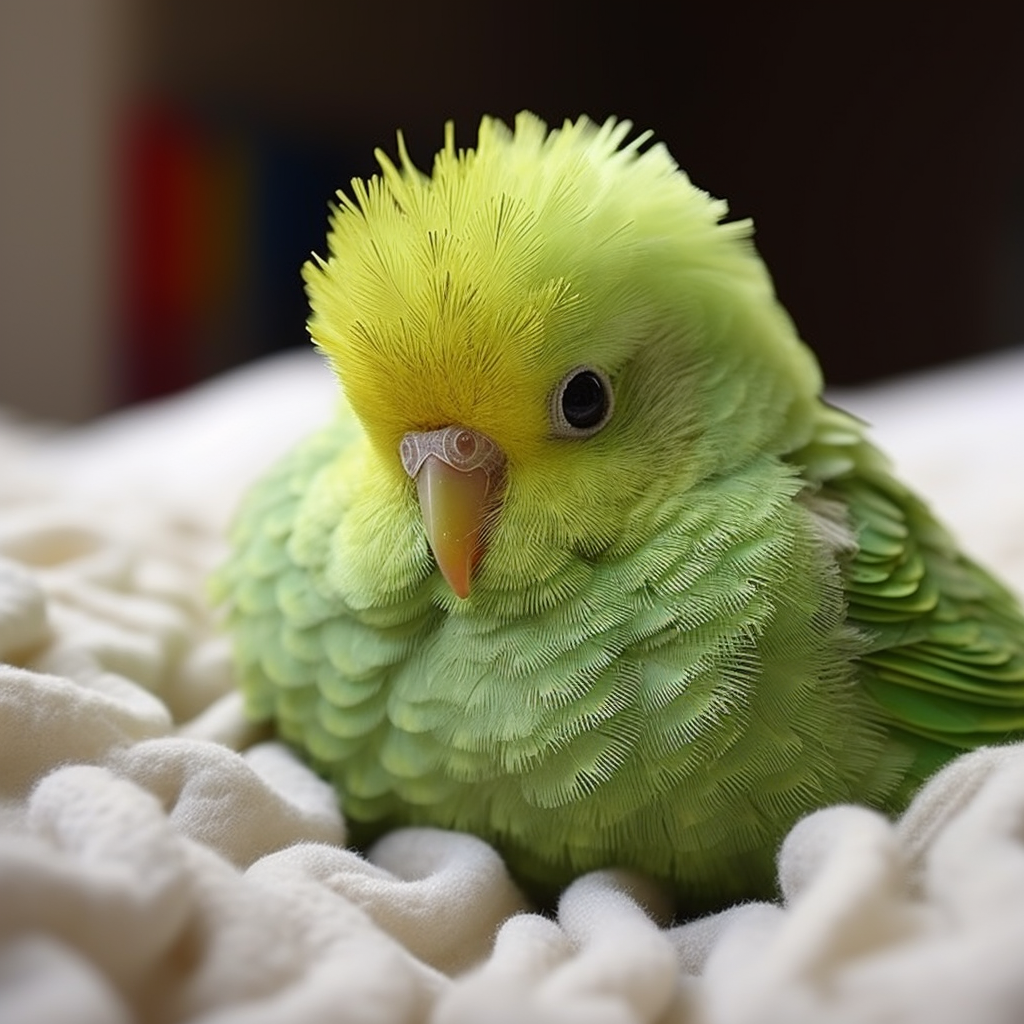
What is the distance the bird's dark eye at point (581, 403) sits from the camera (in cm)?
70

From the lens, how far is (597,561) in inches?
27.6

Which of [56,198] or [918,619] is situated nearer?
[918,619]

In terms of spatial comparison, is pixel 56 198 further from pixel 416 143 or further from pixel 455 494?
pixel 455 494

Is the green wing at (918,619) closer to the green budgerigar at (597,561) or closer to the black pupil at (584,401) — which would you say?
the green budgerigar at (597,561)

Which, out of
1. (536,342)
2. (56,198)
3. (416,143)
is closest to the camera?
(536,342)

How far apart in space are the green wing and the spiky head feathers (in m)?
0.05

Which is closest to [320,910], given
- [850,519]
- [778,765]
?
[778,765]

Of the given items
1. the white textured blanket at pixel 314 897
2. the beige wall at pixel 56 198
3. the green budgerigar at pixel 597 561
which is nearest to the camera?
the white textured blanket at pixel 314 897

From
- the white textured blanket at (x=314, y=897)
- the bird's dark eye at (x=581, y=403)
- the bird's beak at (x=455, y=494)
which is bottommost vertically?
the white textured blanket at (x=314, y=897)

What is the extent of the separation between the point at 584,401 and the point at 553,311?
6 cm

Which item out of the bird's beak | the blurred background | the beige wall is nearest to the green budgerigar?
the bird's beak

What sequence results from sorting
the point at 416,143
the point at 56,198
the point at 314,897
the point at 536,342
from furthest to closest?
the point at 416,143 < the point at 56,198 < the point at 536,342 < the point at 314,897

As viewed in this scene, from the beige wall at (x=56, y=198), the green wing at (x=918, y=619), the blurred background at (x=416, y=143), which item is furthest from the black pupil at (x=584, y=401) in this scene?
the beige wall at (x=56, y=198)

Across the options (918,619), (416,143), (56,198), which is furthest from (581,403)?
(416,143)
